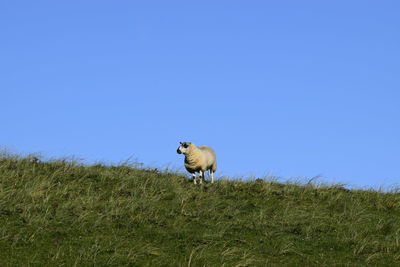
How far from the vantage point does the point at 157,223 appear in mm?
16703

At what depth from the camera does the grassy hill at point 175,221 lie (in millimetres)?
14211

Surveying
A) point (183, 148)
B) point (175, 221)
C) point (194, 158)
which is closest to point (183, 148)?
point (183, 148)

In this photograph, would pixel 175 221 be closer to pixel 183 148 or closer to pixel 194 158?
pixel 194 158

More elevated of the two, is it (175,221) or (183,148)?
(183,148)

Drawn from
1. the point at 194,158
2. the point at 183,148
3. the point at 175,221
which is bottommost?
the point at 175,221

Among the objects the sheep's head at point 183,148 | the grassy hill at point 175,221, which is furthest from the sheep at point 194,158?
the grassy hill at point 175,221

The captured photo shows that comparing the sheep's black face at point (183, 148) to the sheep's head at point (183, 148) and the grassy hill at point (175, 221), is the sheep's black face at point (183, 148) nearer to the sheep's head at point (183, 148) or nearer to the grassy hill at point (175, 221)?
the sheep's head at point (183, 148)

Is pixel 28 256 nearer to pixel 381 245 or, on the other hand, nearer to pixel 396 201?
pixel 381 245

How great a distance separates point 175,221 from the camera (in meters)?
16.8

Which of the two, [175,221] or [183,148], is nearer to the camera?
[175,221]

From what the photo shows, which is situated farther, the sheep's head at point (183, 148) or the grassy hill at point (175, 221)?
the sheep's head at point (183, 148)

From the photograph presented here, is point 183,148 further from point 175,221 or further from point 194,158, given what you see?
point 175,221

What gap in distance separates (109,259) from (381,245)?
716 centimetres

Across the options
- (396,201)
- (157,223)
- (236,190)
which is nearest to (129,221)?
(157,223)
